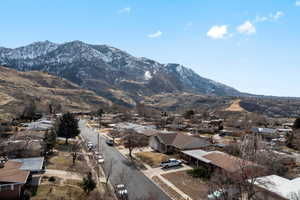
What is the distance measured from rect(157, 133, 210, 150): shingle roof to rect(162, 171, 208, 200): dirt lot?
Result: 41.1 feet

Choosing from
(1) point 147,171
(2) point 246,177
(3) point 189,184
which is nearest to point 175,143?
(1) point 147,171

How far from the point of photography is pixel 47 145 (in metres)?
42.6

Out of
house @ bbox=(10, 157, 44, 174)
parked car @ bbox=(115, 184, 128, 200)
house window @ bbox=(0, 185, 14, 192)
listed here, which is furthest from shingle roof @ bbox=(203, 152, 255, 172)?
house window @ bbox=(0, 185, 14, 192)

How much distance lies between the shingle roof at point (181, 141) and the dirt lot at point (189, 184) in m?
12.5

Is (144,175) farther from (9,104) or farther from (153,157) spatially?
(9,104)

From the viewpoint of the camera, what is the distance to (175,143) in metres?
51.1

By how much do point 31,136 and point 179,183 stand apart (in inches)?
1559

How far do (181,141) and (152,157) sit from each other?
366 inches

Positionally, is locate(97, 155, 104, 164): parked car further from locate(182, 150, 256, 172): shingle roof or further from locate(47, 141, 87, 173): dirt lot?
locate(182, 150, 256, 172): shingle roof

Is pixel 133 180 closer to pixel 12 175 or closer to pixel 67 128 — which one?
pixel 12 175

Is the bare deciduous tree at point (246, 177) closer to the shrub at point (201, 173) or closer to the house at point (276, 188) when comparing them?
the house at point (276, 188)

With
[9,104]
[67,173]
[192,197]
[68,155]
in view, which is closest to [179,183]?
[192,197]

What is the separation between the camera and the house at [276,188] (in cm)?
2383

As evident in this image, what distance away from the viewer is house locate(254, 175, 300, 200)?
23.8 meters
